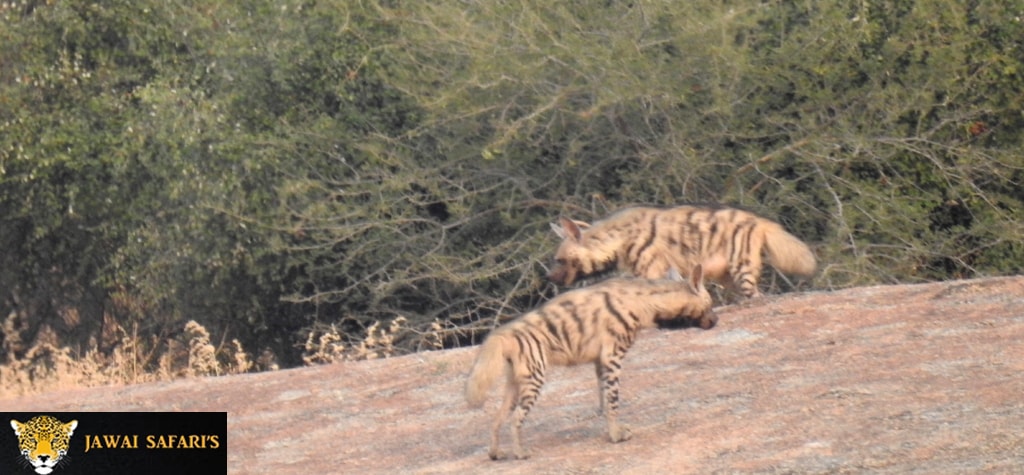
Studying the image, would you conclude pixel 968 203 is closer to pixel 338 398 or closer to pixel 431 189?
pixel 431 189

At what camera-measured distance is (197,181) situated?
17.8 metres

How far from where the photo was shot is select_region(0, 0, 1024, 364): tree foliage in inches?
635

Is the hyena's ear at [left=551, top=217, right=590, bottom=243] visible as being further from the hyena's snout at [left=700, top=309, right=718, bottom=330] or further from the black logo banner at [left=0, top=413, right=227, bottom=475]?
the black logo banner at [left=0, top=413, right=227, bottom=475]

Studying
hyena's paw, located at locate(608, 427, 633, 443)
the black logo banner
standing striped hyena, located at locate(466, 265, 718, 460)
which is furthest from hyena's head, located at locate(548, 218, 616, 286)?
the black logo banner

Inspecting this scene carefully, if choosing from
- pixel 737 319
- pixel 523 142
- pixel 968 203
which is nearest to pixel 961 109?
pixel 968 203

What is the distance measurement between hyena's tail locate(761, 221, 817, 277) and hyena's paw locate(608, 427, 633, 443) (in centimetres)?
317

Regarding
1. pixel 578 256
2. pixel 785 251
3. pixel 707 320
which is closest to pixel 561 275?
pixel 578 256

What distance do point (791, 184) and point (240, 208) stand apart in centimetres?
579

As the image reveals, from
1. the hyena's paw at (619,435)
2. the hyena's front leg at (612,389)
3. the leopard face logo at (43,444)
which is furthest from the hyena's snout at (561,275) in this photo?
the leopard face logo at (43,444)

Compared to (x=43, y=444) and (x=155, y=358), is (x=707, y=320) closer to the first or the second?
(x=43, y=444)

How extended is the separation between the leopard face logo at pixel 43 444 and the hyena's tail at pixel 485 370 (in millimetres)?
1997

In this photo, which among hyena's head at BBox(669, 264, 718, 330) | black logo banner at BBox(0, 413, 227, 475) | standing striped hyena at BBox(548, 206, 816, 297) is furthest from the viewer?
standing striped hyena at BBox(548, 206, 816, 297)

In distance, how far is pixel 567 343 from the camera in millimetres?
9125

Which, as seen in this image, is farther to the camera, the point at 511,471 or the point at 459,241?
the point at 459,241
